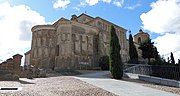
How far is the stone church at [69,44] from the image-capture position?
29859mm

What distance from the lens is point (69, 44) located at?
2989cm

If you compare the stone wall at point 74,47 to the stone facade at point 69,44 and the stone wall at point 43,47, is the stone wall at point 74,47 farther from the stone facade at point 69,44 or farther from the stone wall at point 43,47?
the stone wall at point 43,47

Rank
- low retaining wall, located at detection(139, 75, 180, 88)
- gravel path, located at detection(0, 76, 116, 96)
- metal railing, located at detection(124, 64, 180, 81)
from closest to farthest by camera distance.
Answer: gravel path, located at detection(0, 76, 116, 96), low retaining wall, located at detection(139, 75, 180, 88), metal railing, located at detection(124, 64, 180, 81)

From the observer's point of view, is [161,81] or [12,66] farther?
[12,66]

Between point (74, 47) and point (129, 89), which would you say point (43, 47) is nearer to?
point (74, 47)

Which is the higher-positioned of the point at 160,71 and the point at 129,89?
the point at 160,71

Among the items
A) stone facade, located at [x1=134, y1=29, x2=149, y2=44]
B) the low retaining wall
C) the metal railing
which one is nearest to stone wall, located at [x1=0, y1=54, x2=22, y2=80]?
the low retaining wall

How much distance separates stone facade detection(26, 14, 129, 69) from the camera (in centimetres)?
2986

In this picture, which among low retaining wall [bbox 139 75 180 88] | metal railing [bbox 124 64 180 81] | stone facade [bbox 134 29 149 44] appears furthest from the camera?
stone facade [bbox 134 29 149 44]

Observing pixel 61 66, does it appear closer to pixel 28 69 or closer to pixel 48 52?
pixel 48 52

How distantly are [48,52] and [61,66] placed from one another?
556 cm

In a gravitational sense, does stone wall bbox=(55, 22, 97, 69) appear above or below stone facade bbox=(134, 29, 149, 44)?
below

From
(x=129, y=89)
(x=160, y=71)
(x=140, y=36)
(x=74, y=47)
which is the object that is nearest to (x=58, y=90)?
(x=129, y=89)

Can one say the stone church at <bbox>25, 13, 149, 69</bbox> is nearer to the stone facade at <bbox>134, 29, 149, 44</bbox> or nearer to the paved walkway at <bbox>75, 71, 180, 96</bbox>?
the paved walkway at <bbox>75, 71, 180, 96</bbox>
